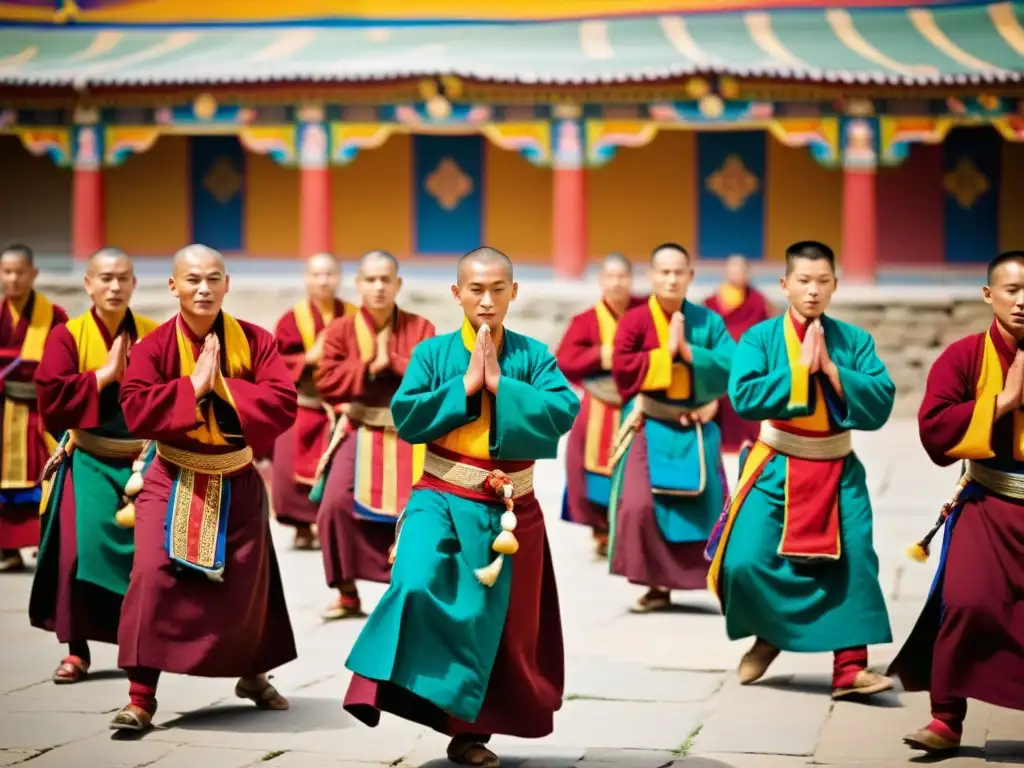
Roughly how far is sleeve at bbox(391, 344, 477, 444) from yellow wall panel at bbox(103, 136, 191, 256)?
1553 centimetres

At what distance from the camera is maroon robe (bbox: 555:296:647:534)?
945 cm

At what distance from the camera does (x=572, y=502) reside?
9.77 m

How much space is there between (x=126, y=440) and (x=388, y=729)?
159cm

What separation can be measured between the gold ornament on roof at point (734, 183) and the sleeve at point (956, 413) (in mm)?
13830

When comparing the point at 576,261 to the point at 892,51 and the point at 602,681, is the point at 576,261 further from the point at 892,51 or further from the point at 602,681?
the point at 602,681

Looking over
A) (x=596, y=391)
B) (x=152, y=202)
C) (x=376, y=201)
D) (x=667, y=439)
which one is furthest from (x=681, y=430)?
(x=152, y=202)

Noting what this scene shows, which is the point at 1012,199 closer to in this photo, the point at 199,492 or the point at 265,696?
the point at 265,696

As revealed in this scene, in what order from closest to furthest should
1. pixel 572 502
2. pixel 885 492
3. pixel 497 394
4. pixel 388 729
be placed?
1. pixel 497 394
2. pixel 388 729
3. pixel 572 502
4. pixel 885 492

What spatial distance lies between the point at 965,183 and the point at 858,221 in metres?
1.83

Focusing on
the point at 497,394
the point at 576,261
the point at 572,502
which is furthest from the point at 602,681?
the point at 576,261

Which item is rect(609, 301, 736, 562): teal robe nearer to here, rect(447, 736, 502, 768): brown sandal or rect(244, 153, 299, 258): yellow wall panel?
rect(447, 736, 502, 768): brown sandal

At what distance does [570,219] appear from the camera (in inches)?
725

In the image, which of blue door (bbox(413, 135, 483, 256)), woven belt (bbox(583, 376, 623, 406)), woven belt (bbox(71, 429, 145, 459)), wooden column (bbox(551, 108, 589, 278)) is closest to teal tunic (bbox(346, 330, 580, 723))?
woven belt (bbox(71, 429, 145, 459))

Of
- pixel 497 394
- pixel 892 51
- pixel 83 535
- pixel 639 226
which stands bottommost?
pixel 83 535
